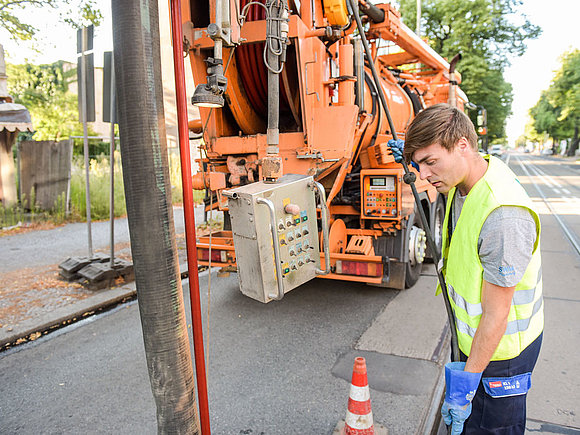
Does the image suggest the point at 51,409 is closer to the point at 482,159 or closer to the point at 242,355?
the point at 242,355

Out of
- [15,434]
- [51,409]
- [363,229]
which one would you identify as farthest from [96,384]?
[363,229]

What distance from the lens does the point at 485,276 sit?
59.2 inches

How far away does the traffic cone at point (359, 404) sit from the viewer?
89.5 inches

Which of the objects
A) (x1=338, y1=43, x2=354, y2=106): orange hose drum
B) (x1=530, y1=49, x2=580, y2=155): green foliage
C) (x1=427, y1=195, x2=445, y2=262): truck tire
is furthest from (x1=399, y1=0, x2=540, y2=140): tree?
(x1=338, y1=43, x2=354, y2=106): orange hose drum

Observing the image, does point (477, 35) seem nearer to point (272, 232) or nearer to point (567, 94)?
point (567, 94)

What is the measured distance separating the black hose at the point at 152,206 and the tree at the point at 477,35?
921 inches

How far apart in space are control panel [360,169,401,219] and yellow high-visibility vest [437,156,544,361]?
2.86 meters

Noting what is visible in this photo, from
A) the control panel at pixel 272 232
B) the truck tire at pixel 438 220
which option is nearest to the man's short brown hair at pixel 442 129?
the control panel at pixel 272 232

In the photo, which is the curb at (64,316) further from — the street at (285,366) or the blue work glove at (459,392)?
the blue work glove at (459,392)

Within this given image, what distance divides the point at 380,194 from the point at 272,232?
285 centimetres

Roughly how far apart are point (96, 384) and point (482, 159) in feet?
10.5

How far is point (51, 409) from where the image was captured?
9.83 feet

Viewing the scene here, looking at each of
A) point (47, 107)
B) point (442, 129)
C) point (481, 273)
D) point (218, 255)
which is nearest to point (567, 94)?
point (47, 107)

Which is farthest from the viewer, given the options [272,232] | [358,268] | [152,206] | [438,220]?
[438,220]
